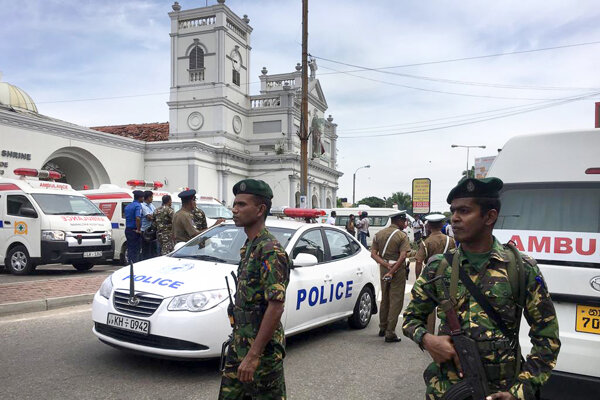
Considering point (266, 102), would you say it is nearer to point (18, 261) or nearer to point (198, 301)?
point (18, 261)

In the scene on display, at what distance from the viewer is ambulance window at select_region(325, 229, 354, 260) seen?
6601 mm

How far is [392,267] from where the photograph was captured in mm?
6422

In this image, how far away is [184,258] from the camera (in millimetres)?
5578

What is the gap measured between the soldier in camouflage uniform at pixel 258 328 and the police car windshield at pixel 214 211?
39.9ft

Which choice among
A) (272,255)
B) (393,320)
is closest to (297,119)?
(393,320)

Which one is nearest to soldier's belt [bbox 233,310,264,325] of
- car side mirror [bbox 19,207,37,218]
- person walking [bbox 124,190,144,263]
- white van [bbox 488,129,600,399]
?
white van [bbox 488,129,600,399]

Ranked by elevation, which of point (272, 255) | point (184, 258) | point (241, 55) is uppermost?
point (241, 55)

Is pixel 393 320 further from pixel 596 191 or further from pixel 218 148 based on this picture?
pixel 218 148

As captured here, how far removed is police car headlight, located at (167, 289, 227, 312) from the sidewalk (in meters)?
3.90

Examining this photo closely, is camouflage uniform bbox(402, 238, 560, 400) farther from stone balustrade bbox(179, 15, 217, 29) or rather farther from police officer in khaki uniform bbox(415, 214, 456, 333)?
stone balustrade bbox(179, 15, 217, 29)

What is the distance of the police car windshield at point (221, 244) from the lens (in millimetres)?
5477

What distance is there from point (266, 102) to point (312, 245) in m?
39.9

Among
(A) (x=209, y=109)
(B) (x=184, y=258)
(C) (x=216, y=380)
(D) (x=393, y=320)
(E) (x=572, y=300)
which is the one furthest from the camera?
(A) (x=209, y=109)

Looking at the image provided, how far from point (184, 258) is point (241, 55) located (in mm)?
39024
